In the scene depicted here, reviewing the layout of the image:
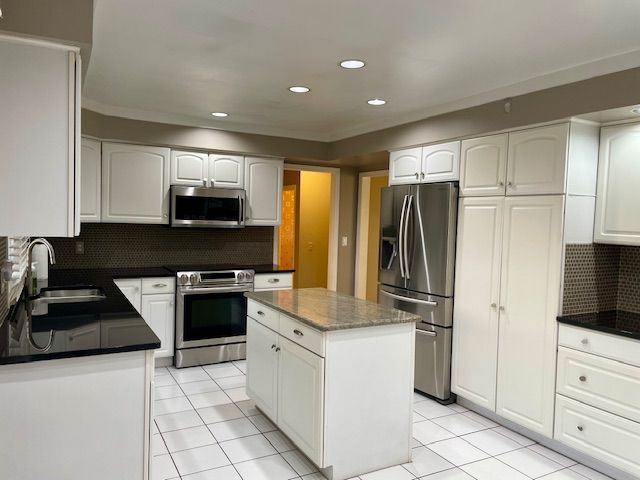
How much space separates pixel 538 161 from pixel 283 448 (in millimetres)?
2466

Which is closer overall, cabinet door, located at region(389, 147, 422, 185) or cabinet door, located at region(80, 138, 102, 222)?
cabinet door, located at region(389, 147, 422, 185)

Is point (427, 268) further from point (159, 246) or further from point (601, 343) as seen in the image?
point (159, 246)

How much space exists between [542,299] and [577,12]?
1.73 metres

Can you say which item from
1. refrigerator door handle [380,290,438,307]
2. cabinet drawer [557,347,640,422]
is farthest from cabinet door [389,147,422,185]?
cabinet drawer [557,347,640,422]

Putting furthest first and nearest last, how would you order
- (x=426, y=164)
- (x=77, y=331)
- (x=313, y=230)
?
1. (x=313, y=230)
2. (x=426, y=164)
3. (x=77, y=331)

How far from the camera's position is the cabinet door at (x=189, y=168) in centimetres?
459

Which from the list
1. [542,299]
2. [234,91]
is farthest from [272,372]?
[234,91]

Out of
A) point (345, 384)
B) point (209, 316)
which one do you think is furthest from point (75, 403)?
point (209, 316)

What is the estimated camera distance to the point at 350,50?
8.65ft

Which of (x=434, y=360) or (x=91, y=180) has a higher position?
(x=91, y=180)

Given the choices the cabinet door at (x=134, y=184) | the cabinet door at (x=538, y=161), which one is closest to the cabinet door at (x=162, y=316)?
the cabinet door at (x=134, y=184)

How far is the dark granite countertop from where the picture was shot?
105 inches

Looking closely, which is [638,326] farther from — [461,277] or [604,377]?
[461,277]

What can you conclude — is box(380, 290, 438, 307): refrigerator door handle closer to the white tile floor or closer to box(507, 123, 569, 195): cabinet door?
the white tile floor
